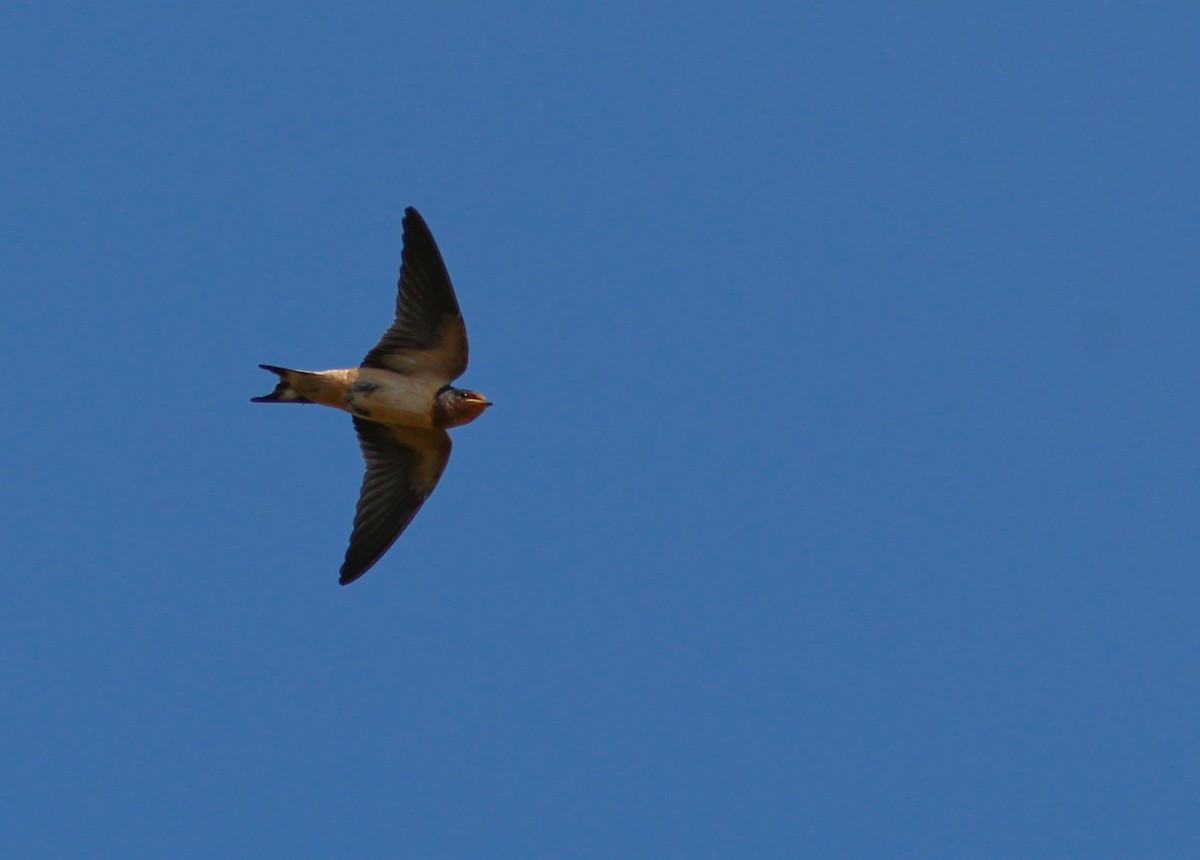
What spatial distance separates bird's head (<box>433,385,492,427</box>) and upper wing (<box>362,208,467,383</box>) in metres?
0.16

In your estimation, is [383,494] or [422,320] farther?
[383,494]

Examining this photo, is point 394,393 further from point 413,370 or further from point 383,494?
point 383,494

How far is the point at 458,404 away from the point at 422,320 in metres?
0.54

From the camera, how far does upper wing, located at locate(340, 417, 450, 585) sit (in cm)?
1047

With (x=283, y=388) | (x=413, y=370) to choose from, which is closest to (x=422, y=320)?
(x=413, y=370)

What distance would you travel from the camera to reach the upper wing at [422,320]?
32.6ft

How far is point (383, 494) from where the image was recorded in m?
10.5

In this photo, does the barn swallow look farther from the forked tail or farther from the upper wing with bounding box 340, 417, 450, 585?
the upper wing with bounding box 340, 417, 450, 585

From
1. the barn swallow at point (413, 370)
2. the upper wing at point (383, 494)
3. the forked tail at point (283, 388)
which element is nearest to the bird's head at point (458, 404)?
the barn swallow at point (413, 370)

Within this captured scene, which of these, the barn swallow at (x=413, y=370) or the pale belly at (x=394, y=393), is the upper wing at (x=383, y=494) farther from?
the pale belly at (x=394, y=393)

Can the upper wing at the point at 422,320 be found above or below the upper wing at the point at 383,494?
above

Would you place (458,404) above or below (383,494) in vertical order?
above

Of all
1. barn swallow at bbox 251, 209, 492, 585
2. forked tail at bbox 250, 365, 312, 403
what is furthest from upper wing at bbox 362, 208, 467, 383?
forked tail at bbox 250, 365, 312, 403

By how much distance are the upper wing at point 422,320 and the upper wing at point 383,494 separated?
0.62 m
